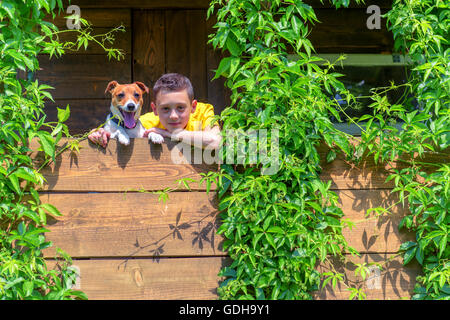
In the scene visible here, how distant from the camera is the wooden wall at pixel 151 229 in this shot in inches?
101

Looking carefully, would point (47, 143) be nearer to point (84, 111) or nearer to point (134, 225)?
point (134, 225)

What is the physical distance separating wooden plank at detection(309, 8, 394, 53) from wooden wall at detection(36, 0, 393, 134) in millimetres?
94

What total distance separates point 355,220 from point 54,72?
2.65 m

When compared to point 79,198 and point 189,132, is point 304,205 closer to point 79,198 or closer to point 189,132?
point 189,132

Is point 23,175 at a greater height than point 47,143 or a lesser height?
lesser

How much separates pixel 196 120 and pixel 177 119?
0.19 metres

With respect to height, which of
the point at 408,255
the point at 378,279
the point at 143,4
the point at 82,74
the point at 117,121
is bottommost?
the point at 378,279

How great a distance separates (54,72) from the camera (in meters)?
4.18

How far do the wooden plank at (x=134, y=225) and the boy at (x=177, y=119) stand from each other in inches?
10.7

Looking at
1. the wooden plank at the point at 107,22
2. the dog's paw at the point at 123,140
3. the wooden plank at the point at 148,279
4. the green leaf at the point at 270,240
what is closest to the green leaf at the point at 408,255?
the green leaf at the point at 270,240

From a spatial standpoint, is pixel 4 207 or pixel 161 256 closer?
pixel 4 207

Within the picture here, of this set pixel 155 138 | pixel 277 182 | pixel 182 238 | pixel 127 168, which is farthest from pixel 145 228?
pixel 277 182

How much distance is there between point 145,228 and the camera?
258 centimetres

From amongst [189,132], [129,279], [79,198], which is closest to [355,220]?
[189,132]
